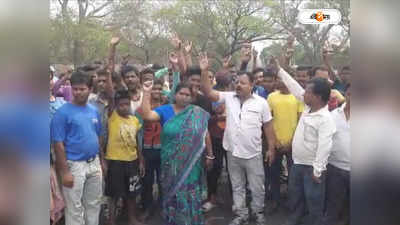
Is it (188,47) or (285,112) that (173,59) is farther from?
(285,112)

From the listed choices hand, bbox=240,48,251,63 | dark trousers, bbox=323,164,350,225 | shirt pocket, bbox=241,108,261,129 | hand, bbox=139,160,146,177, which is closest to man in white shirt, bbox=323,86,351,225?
dark trousers, bbox=323,164,350,225

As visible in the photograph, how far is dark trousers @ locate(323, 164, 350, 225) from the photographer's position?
2590mm

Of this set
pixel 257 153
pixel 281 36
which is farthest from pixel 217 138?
pixel 281 36

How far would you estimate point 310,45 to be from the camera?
261 cm

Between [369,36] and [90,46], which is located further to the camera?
[90,46]

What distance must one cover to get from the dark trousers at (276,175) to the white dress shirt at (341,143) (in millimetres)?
252

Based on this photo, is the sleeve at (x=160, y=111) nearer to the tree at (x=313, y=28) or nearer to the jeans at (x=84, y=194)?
the jeans at (x=84, y=194)

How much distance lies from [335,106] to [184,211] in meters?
1.08

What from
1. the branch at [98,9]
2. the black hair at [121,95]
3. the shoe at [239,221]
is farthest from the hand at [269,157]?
the branch at [98,9]

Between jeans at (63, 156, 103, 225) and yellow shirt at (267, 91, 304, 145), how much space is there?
1.08m

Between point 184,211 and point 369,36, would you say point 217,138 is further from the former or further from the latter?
point 369,36
